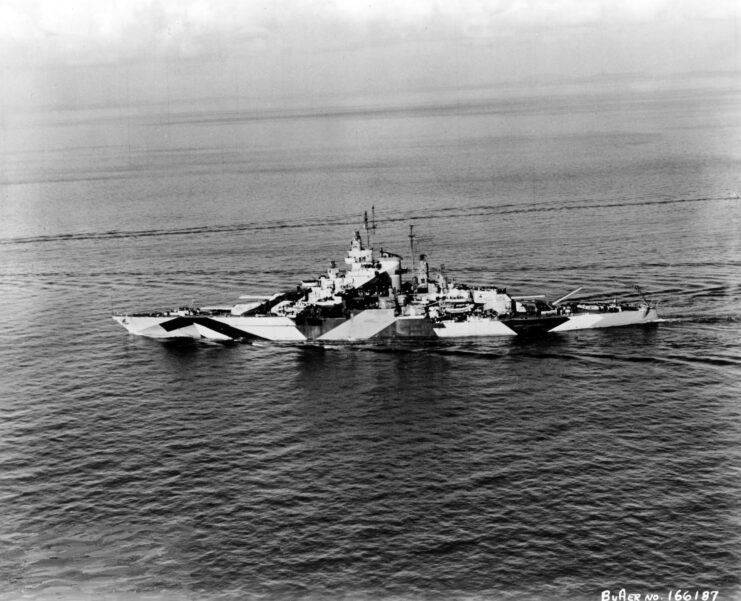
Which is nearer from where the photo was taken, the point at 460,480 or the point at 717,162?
the point at 460,480

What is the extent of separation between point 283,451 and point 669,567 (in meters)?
26.1

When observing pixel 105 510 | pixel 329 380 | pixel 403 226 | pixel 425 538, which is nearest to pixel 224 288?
pixel 329 380

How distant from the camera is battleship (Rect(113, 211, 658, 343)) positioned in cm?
8162

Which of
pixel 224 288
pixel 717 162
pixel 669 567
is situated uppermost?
pixel 717 162

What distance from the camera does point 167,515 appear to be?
47188mm

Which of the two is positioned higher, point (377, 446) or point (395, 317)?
point (395, 317)

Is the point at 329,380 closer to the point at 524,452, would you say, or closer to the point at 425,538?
the point at 524,452

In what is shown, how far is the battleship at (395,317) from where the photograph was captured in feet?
268

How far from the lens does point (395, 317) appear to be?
273 feet

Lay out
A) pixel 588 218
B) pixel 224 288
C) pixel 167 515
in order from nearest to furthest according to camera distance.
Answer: pixel 167 515 → pixel 224 288 → pixel 588 218

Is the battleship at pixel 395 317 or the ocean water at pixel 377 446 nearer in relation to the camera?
the ocean water at pixel 377 446

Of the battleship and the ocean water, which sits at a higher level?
the battleship

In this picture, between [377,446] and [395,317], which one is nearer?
[377,446]

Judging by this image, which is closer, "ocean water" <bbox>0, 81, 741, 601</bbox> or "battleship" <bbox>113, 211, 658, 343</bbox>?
"ocean water" <bbox>0, 81, 741, 601</bbox>
